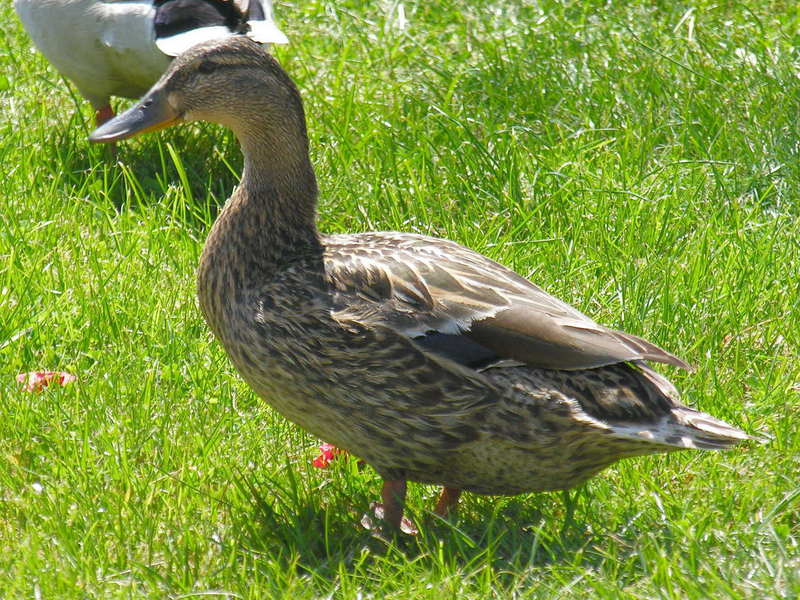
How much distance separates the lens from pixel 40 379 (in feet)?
13.6

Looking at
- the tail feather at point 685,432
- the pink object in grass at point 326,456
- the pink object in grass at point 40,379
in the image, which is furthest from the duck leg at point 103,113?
the tail feather at point 685,432

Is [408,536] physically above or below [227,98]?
below

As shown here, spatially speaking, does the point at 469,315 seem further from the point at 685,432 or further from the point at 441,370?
the point at 685,432

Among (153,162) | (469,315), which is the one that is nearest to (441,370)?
(469,315)

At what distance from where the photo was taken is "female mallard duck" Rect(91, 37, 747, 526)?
3436mm

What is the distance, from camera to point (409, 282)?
358 cm

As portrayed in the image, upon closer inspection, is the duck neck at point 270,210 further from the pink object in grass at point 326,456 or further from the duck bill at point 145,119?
the pink object in grass at point 326,456

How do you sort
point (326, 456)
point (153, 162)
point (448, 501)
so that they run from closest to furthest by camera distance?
point (448, 501)
point (326, 456)
point (153, 162)

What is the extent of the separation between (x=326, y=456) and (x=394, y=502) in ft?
1.46

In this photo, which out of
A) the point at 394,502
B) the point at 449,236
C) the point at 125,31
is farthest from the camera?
the point at 125,31

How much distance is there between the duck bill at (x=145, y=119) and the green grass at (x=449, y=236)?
2.69ft

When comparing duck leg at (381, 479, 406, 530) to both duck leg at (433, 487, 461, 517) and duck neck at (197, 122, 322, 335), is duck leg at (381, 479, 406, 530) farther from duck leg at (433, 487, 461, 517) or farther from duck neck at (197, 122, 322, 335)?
duck neck at (197, 122, 322, 335)

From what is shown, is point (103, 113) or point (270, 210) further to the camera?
point (103, 113)

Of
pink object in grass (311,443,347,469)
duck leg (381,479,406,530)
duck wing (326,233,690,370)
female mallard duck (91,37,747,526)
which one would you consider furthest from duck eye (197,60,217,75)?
duck leg (381,479,406,530)
